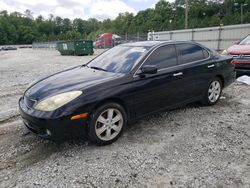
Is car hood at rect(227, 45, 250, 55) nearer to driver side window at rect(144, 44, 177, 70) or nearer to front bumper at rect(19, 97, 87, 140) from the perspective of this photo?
driver side window at rect(144, 44, 177, 70)

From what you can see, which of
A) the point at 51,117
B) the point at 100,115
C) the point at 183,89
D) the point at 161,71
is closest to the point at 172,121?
the point at 183,89

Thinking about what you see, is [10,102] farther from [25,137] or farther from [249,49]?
[249,49]

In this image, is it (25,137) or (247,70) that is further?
(247,70)

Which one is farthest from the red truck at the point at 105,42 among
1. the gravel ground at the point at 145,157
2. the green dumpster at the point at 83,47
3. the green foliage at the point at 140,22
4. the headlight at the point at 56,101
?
the headlight at the point at 56,101

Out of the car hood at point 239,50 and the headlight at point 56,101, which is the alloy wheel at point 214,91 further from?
the headlight at point 56,101

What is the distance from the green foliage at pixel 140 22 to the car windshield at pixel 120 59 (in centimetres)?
5650

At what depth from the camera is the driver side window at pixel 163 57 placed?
13.3 feet

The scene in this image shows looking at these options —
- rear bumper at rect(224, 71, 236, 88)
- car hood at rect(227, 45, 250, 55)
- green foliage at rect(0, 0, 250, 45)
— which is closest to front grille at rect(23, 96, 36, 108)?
rear bumper at rect(224, 71, 236, 88)

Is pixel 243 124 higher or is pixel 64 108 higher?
pixel 64 108

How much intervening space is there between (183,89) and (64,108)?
7.78 feet

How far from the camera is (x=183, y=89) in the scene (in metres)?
4.46

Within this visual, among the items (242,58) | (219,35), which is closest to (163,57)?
(242,58)

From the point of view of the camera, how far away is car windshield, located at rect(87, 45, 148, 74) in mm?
3938

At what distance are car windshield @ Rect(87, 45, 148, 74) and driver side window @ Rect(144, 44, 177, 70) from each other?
19 centimetres
